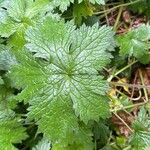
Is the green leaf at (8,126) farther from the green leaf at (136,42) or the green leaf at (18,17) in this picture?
the green leaf at (136,42)

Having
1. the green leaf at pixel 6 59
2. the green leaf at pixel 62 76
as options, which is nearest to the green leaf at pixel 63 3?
the green leaf at pixel 62 76

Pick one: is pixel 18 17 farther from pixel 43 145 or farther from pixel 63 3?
pixel 43 145

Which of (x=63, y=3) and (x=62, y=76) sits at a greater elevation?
(x=63, y=3)

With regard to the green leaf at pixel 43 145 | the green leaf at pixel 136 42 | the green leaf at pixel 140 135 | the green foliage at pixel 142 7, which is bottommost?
the green leaf at pixel 140 135

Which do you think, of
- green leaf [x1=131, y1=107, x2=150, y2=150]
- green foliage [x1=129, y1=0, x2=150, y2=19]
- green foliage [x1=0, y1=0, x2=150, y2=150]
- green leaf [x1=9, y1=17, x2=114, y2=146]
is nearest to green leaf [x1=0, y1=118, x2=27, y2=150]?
green foliage [x1=0, y1=0, x2=150, y2=150]

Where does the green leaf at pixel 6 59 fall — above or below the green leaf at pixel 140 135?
above

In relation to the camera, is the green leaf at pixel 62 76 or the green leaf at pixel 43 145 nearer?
the green leaf at pixel 62 76

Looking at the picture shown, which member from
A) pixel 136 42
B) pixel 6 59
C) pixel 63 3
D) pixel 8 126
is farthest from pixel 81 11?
pixel 8 126

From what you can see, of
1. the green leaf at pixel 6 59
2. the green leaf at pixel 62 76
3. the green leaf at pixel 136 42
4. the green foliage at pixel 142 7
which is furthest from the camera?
the green foliage at pixel 142 7
